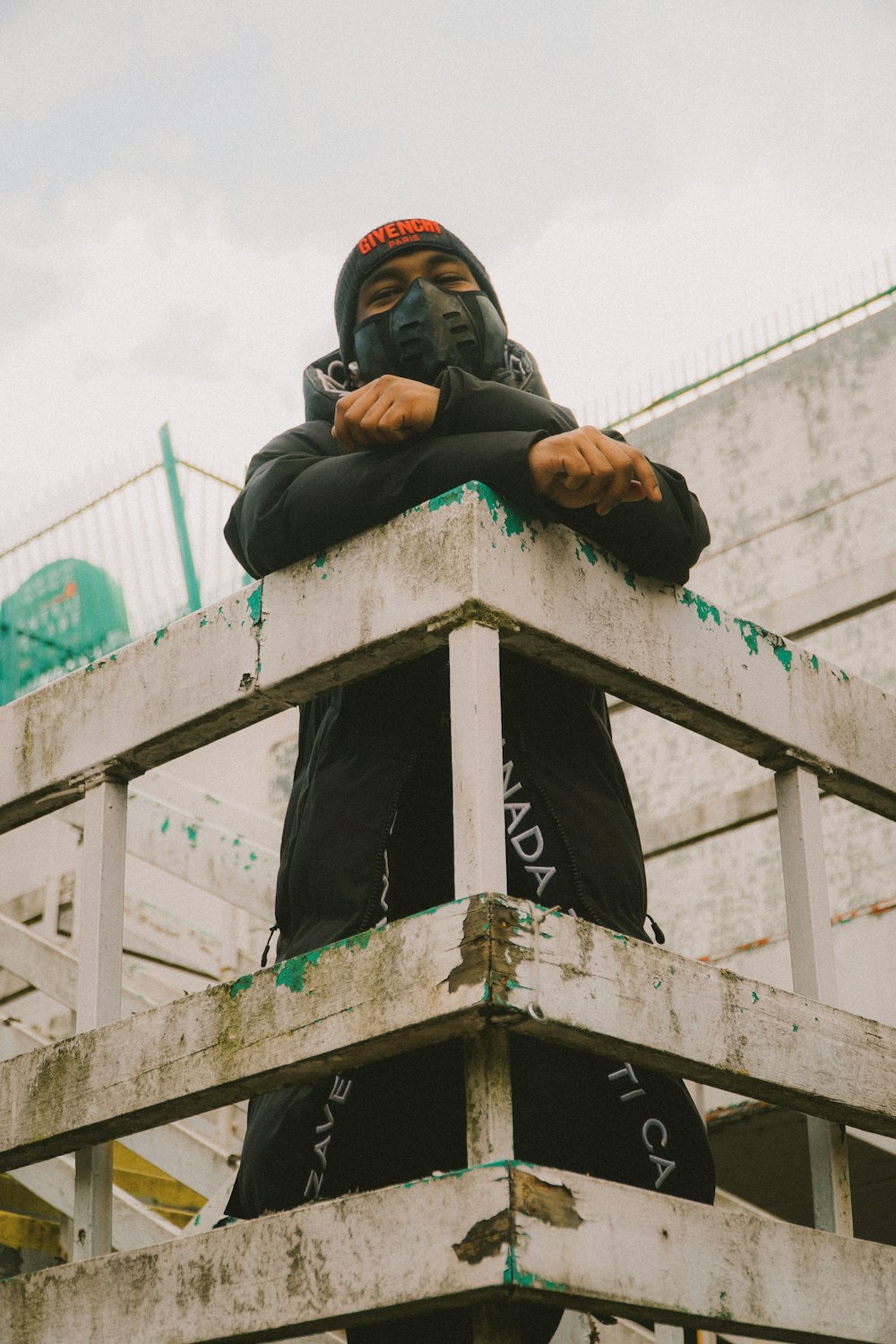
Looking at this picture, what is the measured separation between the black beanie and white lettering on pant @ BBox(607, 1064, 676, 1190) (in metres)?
1.25

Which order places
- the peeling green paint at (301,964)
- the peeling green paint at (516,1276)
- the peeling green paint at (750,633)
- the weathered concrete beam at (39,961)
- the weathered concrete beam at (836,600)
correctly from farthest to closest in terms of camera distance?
the weathered concrete beam at (836,600) → the weathered concrete beam at (39,961) → the peeling green paint at (750,633) → the peeling green paint at (301,964) → the peeling green paint at (516,1276)

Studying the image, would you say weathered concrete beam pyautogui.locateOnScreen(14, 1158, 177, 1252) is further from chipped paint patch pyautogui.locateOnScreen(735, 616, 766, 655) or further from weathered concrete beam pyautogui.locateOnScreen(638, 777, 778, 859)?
chipped paint patch pyautogui.locateOnScreen(735, 616, 766, 655)

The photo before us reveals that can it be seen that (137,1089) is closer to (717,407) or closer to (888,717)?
(888,717)

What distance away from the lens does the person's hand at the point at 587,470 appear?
202cm

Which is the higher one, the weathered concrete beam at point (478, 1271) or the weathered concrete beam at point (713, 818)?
the weathered concrete beam at point (713, 818)

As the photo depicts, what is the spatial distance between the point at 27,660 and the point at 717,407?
3686 millimetres

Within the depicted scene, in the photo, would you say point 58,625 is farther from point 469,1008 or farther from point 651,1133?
point 469,1008

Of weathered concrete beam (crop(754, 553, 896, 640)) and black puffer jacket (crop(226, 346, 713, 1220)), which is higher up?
weathered concrete beam (crop(754, 553, 896, 640))

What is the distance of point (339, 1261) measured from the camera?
178 centimetres

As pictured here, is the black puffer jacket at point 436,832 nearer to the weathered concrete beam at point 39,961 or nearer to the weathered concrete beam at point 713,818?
the weathered concrete beam at point 713,818

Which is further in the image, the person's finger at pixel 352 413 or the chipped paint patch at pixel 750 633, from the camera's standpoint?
the chipped paint patch at pixel 750 633

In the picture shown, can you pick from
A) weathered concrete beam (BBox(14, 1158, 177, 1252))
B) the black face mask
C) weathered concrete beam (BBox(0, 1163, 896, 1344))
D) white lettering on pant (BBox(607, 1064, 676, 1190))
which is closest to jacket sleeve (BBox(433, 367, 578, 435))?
the black face mask

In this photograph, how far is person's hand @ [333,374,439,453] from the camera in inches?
83.4

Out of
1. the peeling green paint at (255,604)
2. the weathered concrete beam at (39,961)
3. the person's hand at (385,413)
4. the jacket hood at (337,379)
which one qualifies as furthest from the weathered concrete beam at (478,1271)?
the weathered concrete beam at (39,961)
